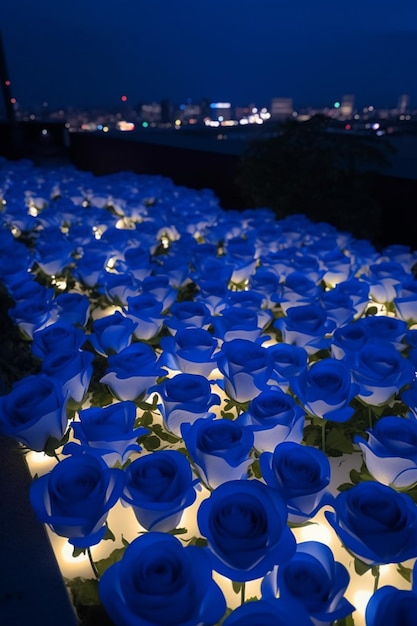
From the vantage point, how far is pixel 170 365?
6.06 feet

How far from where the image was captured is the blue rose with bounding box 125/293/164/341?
2096mm

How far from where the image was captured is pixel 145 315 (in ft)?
6.89

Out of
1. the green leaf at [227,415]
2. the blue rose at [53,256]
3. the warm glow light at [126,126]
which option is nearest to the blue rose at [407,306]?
the green leaf at [227,415]

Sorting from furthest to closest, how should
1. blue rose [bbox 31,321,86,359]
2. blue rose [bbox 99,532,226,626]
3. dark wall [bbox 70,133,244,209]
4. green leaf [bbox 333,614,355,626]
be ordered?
dark wall [bbox 70,133,244,209] < blue rose [bbox 31,321,86,359] < green leaf [bbox 333,614,355,626] < blue rose [bbox 99,532,226,626]

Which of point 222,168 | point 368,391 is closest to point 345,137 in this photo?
point 222,168

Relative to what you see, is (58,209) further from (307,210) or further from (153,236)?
(307,210)

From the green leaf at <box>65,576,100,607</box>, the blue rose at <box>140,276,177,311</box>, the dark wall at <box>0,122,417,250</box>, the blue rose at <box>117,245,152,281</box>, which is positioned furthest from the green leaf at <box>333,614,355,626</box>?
the dark wall at <box>0,122,417,250</box>

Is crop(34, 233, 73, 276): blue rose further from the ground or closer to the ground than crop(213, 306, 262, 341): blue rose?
closer to the ground

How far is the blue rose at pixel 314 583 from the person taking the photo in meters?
0.96

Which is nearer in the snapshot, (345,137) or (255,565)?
(255,565)

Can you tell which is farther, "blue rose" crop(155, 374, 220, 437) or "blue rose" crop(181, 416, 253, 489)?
"blue rose" crop(155, 374, 220, 437)

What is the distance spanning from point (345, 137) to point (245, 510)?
16.5ft

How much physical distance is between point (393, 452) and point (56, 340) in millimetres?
1294

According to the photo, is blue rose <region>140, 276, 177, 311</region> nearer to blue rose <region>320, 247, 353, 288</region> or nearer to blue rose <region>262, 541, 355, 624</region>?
blue rose <region>320, 247, 353, 288</region>
